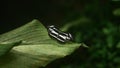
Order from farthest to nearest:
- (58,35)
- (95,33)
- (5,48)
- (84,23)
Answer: (84,23), (95,33), (58,35), (5,48)

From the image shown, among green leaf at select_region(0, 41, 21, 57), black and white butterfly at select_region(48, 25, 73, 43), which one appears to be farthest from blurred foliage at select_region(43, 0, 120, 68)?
green leaf at select_region(0, 41, 21, 57)

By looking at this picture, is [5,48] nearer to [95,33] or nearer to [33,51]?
[33,51]

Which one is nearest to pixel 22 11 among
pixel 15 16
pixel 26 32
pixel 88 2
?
pixel 15 16

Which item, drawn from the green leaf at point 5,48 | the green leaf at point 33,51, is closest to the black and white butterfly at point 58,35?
the green leaf at point 33,51

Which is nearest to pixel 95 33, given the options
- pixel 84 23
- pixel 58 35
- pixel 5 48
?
pixel 84 23

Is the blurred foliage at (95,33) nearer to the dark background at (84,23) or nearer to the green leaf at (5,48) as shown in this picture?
the dark background at (84,23)

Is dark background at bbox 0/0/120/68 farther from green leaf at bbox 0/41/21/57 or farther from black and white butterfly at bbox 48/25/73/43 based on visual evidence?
green leaf at bbox 0/41/21/57
